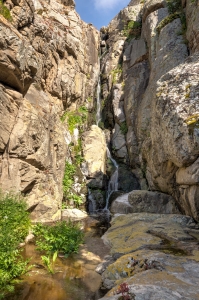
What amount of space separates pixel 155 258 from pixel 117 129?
2146 centimetres

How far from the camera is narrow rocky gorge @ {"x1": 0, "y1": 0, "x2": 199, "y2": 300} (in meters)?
7.32

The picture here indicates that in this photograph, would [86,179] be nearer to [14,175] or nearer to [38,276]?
[14,175]

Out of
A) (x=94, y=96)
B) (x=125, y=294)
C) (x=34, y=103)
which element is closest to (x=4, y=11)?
(x=34, y=103)

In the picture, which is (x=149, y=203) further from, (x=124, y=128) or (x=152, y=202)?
(x=124, y=128)

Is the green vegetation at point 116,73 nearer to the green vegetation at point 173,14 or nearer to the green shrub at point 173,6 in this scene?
the green vegetation at point 173,14

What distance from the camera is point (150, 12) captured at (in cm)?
2648

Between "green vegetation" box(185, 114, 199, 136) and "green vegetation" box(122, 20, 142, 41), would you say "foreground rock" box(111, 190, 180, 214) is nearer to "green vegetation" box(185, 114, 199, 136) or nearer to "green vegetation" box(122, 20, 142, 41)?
"green vegetation" box(185, 114, 199, 136)

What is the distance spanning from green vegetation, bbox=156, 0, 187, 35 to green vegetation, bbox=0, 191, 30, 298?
69.0ft

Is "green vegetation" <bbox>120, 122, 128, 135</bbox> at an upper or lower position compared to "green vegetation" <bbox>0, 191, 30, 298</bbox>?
upper

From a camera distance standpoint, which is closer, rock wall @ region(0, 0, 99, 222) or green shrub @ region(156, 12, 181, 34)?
rock wall @ region(0, 0, 99, 222)

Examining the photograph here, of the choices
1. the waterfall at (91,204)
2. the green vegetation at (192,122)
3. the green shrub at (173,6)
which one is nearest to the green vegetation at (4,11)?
the green vegetation at (192,122)

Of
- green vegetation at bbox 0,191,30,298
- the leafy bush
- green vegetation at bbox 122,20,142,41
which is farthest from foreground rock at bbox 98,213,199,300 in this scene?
green vegetation at bbox 122,20,142,41

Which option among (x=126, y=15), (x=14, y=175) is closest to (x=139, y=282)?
(x=14, y=175)

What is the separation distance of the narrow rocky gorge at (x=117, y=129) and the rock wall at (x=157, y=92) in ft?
0.26
